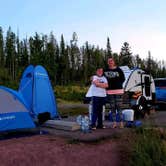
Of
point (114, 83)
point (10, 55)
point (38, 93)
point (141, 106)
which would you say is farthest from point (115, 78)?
point (10, 55)

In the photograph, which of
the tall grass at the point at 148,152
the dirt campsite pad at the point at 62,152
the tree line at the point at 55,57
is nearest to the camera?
the tall grass at the point at 148,152

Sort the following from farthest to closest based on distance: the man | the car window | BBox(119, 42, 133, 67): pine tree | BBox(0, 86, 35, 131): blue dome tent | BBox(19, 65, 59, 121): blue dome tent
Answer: BBox(119, 42, 133, 67): pine tree < the car window < BBox(19, 65, 59, 121): blue dome tent < the man < BBox(0, 86, 35, 131): blue dome tent

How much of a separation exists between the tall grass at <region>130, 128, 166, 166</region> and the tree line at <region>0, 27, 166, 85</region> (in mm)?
40795

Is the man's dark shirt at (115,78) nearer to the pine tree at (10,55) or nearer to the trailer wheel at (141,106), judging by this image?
the trailer wheel at (141,106)

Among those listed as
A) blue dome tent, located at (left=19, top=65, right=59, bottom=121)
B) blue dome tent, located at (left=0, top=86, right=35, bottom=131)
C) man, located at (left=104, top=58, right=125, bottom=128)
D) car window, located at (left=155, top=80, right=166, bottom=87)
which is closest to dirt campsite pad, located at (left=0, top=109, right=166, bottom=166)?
blue dome tent, located at (left=0, top=86, right=35, bottom=131)

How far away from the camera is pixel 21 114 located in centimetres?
953

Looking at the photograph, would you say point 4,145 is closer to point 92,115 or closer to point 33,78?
point 92,115

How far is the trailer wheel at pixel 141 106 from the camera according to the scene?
1492 centimetres

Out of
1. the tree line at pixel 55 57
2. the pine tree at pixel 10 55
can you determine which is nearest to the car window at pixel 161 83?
the tree line at pixel 55 57

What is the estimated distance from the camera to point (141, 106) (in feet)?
49.7

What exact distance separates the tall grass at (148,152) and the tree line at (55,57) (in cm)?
4079

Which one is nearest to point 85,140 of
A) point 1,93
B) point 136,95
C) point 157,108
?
point 1,93

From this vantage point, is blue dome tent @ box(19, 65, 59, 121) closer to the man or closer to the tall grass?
the man

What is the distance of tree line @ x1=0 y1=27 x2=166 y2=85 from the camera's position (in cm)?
5622
